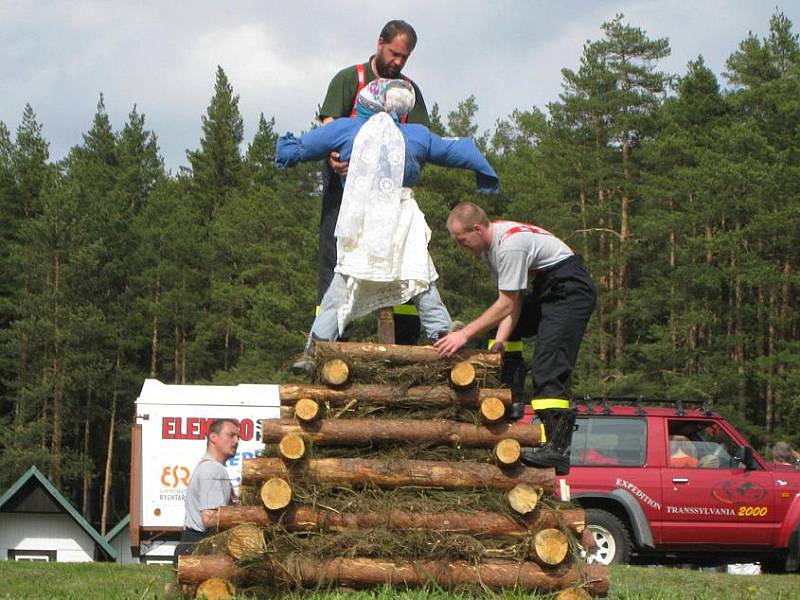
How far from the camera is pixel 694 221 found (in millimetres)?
39750

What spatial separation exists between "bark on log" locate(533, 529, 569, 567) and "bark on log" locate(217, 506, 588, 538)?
5.1 inches

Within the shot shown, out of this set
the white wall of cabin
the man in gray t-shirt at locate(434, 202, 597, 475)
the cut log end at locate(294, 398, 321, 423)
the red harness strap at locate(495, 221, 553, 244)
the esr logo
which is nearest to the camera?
the cut log end at locate(294, 398, 321, 423)

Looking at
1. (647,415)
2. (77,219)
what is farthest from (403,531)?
(77,219)

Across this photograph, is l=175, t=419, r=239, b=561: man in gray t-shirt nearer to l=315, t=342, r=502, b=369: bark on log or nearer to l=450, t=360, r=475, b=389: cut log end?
l=315, t=342, r=502, b=369: bark on log

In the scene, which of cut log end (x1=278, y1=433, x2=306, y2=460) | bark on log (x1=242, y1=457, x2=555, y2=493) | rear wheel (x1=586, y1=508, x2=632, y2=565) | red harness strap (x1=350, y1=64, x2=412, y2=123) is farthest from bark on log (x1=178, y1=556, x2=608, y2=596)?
rear wheel (x1=586, y1=508, x2=632, y2=565)

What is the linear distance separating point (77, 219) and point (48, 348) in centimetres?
596

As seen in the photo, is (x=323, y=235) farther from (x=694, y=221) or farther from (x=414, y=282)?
(x=694, y=221)

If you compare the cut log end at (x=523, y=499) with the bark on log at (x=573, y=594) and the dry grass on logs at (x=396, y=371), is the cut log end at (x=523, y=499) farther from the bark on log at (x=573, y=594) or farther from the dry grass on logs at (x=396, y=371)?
the dry grass on logs at (x=396, y=371)

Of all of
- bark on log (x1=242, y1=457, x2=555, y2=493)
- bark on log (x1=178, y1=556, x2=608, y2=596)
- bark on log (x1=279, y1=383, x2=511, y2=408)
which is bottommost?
bark on log (x1=178, y1=556, x2=608, y2=596)

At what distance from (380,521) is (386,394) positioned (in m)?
0.80

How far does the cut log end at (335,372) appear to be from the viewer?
23.3ft

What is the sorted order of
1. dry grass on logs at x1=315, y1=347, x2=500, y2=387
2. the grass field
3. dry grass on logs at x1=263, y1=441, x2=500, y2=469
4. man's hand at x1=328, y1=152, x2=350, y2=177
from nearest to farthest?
dry grass on logs at x1=263, y1=441, x2=500, y2=469 → dry grass on logs at x1=315, y1=347, x2=500, y2=387 → man's hand at x1=328, y1=152, x2=350, y2=177 → the grass field

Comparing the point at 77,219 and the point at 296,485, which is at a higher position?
the point at 77,219

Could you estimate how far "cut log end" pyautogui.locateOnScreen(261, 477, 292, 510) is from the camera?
665 cm
